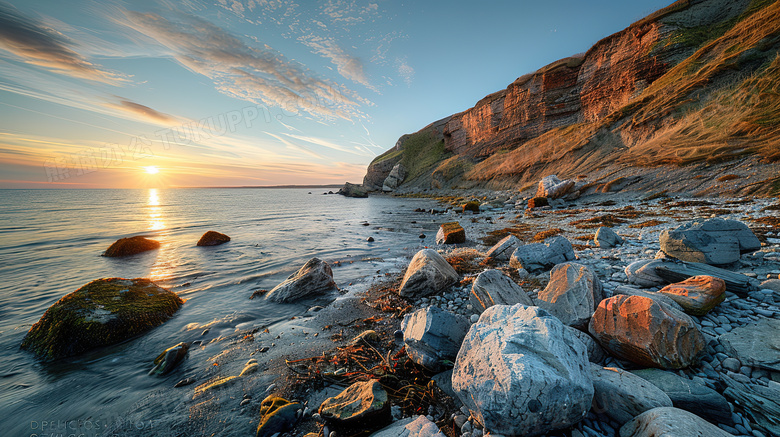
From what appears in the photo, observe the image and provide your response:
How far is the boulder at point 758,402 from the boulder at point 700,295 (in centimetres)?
138

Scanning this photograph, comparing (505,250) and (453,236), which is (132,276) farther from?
(505,250)

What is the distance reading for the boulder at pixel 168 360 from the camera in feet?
14.5

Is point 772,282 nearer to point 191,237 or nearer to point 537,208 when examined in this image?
point 537,208

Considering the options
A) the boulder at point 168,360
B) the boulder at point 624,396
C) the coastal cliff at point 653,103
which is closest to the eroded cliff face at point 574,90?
the coastal cliff at point 653,103

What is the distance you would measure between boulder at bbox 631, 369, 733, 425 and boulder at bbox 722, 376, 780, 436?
0.73ft

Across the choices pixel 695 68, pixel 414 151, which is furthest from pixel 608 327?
pixel 414 151

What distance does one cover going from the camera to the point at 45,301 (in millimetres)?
7527

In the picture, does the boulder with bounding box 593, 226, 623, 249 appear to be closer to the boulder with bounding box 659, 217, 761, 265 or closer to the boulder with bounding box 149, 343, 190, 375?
the boulder with bounding box 659, 217, 761, 265

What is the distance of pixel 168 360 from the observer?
14.7 feet

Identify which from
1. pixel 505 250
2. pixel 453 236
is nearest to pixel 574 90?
pixel 453 236

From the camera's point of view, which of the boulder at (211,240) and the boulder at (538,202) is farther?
the boulder at (538,202)

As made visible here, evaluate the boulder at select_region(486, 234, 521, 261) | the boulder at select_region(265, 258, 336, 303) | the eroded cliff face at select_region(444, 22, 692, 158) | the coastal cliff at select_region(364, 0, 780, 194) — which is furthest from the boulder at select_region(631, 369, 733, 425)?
the eroded cliff face at select_region(444, 22, 692, 158)

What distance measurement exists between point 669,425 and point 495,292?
268cm

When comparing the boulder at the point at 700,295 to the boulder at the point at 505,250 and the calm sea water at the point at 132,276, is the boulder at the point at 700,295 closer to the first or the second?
the boulder at the point at 505,250
